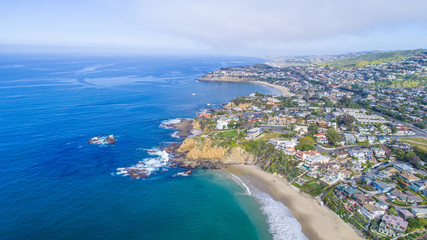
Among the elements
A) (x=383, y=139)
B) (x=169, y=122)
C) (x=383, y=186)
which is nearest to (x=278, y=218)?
(x=383, y=186)

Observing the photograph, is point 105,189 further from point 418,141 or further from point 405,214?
point 418,141

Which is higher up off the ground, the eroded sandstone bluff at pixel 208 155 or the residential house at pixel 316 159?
the residential house at pixel 316 159

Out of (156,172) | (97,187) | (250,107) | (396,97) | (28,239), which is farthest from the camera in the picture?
(396,97)

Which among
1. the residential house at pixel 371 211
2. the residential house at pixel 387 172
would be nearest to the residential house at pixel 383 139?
the residential house at pixel 387 172

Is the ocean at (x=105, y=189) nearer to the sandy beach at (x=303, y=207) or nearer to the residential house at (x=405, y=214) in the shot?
the sandy beach at (x=303, y=207)

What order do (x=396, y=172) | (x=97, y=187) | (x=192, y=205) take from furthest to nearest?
(x=396, y=172) < (x=97, y=187) < (x=192, y=205)

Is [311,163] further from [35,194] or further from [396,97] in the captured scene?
[396,97]

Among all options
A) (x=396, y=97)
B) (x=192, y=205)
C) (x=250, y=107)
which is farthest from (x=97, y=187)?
(x=396, y=97)
